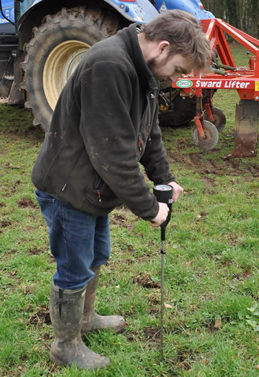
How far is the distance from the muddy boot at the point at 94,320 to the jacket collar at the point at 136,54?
1.19 metres

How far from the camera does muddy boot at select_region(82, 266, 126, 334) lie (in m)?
2.44

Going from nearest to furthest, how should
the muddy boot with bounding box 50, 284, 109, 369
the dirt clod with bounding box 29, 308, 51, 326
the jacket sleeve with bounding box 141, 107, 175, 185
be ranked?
the muddy boot with bounding box 50, 284, 109, 369 → the jacket sleeve with bounding box 141, 107, 175, 185 → the dirt clod with bounding box 29, 308, 51, 326

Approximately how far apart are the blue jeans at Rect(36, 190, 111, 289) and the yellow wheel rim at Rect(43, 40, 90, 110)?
12.2ft

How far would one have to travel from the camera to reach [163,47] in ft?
5.44

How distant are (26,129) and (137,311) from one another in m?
4.46

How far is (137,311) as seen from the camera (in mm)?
2715

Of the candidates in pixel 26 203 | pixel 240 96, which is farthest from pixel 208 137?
pixel 26 203

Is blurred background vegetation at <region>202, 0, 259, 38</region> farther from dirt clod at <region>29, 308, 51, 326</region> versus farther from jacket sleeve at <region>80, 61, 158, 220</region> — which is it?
jacket sleeve at <region>80, 61, 158, 220</region>

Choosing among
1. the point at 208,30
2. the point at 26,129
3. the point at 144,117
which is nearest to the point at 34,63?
the point at 26,129

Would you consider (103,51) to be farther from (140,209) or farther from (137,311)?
(137,311)

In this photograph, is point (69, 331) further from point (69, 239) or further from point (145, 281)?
point (145, 281)

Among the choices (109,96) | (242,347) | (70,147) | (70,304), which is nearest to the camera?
(109,96)

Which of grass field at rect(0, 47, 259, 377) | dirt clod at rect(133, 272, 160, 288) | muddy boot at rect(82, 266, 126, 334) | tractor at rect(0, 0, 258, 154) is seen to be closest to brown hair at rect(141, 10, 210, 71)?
muddy boot at rect(82, 266, 126, 334)

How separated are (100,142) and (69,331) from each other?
40.8 inches
